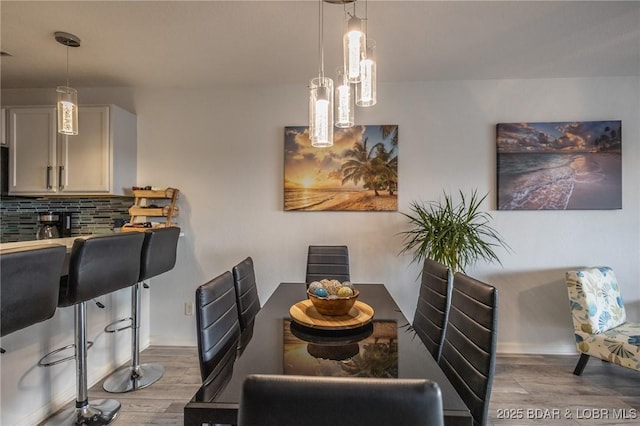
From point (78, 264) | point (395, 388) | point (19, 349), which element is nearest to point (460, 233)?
point (395, 388)

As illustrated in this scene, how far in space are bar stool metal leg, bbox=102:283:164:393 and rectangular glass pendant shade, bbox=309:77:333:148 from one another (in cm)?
184

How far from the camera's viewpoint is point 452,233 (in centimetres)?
252

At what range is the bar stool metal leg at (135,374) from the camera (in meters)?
2.26

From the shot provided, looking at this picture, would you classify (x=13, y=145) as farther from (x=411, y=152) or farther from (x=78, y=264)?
(x=411, y=152)

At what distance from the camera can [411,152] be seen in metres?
2.91

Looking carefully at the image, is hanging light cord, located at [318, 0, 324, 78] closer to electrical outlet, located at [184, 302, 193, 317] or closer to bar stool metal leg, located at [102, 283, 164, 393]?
bar stool metal leg, located at [102, 283, 164, 393]

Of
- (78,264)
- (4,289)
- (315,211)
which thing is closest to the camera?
(4,289)

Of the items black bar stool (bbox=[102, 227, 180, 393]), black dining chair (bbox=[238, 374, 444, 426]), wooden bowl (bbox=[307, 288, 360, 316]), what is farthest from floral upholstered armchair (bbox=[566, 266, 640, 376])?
black bar stool (bbox=[102, 227, 180, 393])

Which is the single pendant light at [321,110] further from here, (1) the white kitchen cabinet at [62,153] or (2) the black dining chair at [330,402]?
(1) the white kitchen cabinet at [62,153]

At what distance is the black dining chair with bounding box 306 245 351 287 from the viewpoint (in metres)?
2.50

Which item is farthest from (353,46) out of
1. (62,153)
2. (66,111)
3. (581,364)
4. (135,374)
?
(581,364)

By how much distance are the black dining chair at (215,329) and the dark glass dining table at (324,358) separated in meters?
0.06

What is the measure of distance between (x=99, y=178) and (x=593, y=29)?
3.93 m

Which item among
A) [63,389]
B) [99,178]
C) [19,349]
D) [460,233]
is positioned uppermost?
[99,178]
